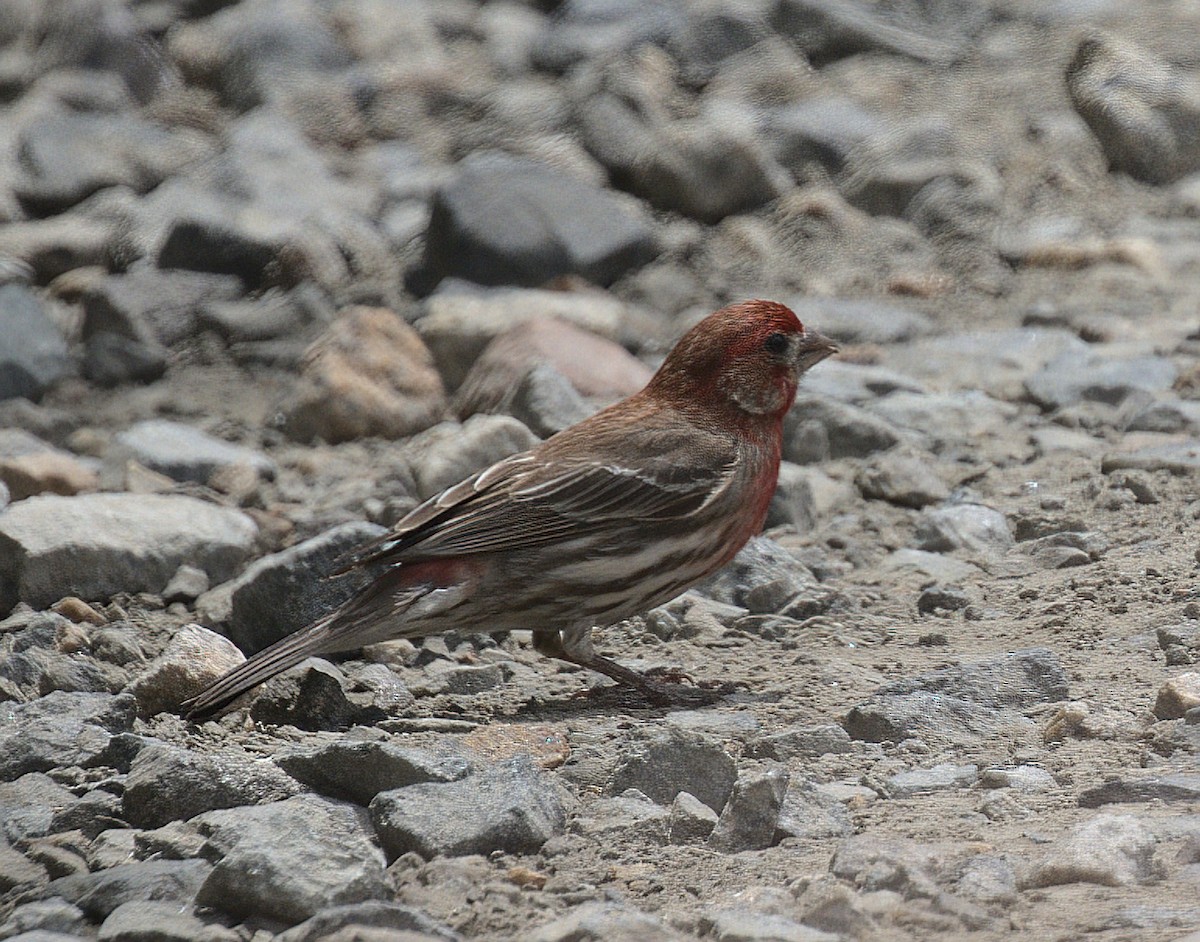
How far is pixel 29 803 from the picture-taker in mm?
3996

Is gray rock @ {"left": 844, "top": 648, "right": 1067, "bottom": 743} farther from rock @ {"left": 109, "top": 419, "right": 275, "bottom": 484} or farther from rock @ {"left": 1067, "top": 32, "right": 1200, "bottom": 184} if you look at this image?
rock @ {"left": 1067, "top": 32, "right": 1200, "bottom": 184}

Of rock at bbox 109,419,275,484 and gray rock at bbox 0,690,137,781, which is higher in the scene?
gray rock at bbox 0,690,137,781

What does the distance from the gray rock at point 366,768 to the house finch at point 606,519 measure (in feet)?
2.56

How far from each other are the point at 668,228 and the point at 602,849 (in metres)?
6.48

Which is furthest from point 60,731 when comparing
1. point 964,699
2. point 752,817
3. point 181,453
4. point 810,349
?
point 181,453

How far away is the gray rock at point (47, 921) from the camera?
3.25m

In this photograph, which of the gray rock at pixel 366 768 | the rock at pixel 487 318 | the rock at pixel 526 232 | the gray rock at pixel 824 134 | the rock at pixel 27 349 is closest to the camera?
the gray rock at pixel 366 768

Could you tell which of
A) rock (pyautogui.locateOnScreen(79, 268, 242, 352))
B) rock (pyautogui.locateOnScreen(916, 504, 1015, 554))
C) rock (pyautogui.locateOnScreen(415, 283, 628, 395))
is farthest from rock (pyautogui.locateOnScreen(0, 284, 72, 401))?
rock (pyautogui.locateOnScreen(916, 504, 1015, 554))

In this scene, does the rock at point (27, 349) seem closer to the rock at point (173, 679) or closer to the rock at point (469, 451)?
the rock at point (469, 451)

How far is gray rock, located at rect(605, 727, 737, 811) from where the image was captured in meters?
3.88

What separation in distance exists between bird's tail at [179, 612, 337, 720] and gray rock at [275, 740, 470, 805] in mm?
609

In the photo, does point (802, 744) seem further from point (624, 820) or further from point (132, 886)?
point (132, 886)

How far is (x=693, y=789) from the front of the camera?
12.8 feet

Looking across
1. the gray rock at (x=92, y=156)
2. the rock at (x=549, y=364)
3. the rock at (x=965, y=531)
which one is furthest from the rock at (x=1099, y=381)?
the gray rock at (x=92, y=156)
